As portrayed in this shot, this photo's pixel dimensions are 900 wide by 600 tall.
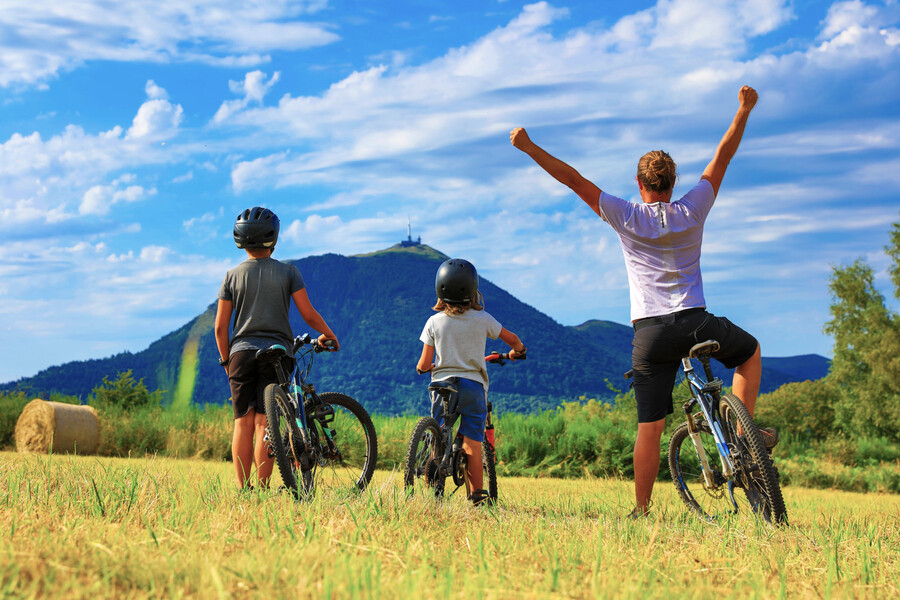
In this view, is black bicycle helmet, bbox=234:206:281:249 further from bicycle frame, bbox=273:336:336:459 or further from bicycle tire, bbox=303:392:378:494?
bicycle tire, bbox=303:392:378:494

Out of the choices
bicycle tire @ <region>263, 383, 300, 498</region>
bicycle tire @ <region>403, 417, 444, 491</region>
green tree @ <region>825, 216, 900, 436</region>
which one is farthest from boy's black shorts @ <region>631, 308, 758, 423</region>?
green tree @ <region>825, 216, 900, 436</region>

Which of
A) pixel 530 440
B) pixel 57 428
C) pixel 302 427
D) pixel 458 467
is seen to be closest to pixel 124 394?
pixel 57 428

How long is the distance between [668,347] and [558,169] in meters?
1.40

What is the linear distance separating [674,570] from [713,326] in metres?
2.19

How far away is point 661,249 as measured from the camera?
17.0 feet

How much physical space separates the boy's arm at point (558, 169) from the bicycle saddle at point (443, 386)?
68.0 inches

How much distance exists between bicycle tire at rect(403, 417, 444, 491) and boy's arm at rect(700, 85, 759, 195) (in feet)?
8.91

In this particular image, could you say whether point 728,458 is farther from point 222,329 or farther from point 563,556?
point 222,329

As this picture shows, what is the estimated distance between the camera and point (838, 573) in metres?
3.56

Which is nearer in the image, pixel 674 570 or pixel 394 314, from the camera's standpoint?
pixel 674 570

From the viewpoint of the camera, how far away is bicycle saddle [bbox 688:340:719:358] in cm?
495

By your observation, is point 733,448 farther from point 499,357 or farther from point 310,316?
point 310,316

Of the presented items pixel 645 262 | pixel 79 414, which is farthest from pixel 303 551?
pixel 79 414

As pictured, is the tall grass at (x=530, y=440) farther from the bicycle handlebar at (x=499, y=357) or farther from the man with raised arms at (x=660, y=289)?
the man with raised arms at (x=660, y=289)
